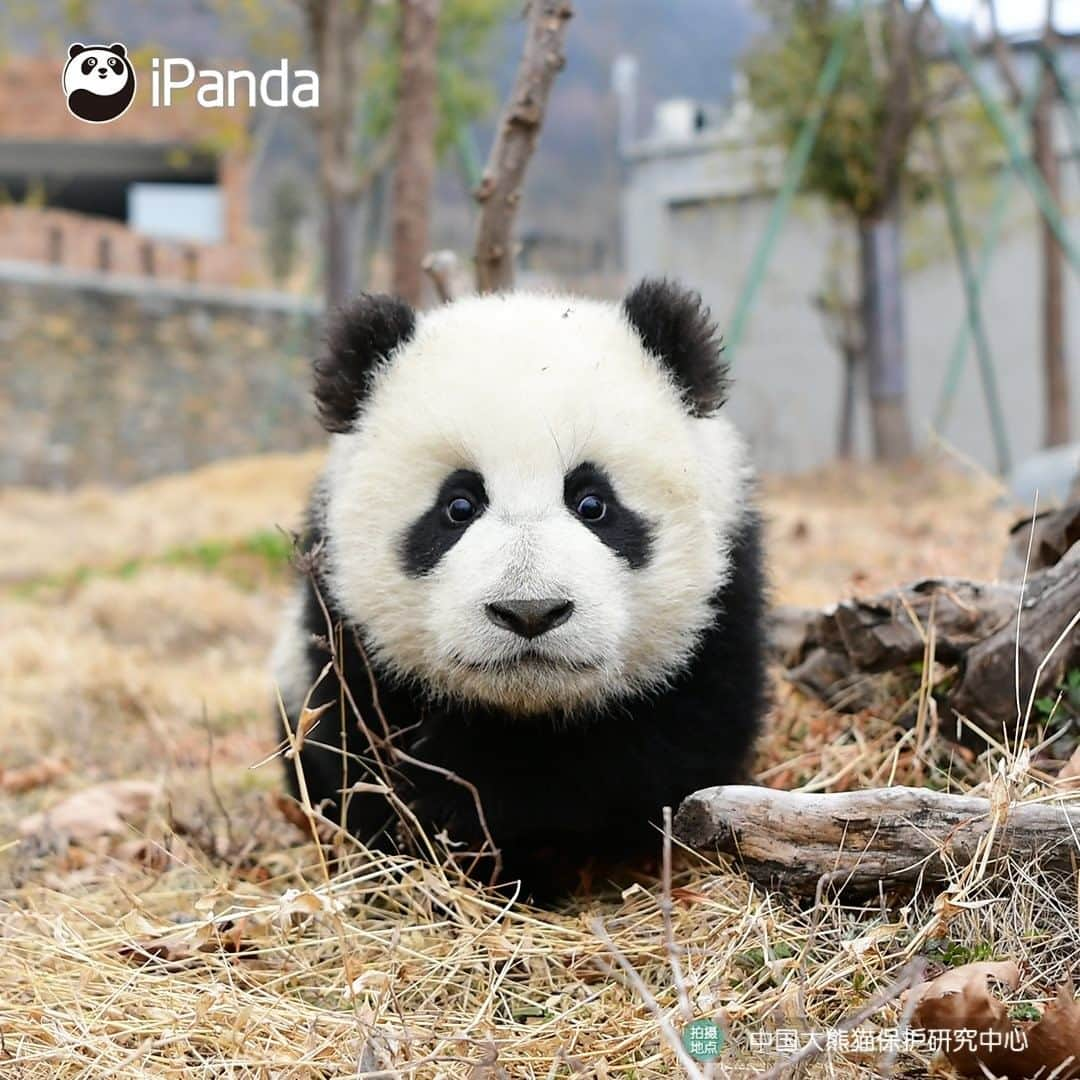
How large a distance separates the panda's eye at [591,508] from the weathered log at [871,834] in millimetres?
635

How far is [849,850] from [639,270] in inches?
736

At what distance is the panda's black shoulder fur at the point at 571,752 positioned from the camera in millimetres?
2895

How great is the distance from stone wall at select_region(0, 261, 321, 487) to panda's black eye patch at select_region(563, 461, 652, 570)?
14345mm

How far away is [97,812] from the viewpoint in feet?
13.2

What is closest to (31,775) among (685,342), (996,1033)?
(685,342)

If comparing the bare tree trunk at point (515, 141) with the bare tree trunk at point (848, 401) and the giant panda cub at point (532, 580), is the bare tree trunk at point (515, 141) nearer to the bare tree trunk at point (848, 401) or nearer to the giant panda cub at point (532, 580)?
the giant panda cub at point (532, 580)

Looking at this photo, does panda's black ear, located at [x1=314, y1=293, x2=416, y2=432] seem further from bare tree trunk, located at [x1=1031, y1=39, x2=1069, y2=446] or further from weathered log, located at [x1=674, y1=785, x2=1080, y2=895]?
bare tree trunk, located at [x1=1031, y1=39, x2=1069, y2=446]

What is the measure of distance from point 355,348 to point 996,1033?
1.99 meters

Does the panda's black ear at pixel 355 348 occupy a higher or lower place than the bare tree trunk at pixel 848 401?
higher

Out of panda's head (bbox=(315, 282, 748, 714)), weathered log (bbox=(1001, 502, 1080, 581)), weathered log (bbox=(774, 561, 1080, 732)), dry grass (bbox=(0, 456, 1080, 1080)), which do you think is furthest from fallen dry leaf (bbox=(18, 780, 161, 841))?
weathered log (bbox=(1001, 502, 1080, 581))

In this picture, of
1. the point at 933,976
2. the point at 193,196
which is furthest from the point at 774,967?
the point at 193,196

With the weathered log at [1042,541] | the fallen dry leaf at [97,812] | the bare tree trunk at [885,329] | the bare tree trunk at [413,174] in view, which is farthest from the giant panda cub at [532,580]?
the bare tree trunk at [885,329]

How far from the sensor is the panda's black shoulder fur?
114 inches

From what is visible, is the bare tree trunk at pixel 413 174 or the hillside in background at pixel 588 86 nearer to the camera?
the bare tree trunk at pixel 413 174
